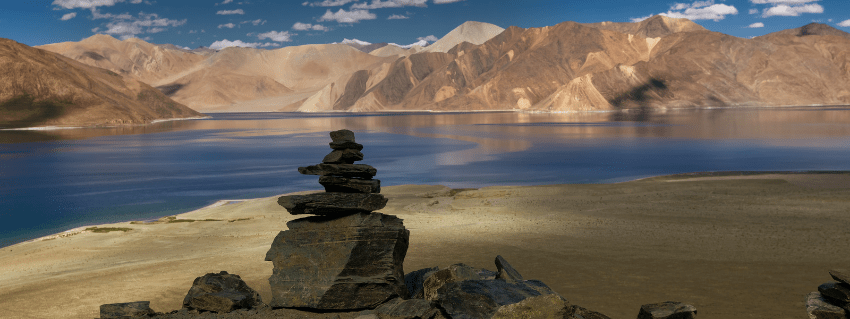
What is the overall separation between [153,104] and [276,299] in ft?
657

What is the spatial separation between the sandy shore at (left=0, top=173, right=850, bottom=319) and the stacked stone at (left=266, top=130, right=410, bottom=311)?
2.50 metres

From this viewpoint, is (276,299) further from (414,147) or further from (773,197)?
(414,147)

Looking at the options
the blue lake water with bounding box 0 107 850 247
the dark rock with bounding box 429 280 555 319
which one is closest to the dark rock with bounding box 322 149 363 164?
the dark rock with bounding box 429 280 555 319

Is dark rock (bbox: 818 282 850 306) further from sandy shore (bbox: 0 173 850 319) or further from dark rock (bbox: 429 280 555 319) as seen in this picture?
dark rock (bbox: 429 280 555 319)

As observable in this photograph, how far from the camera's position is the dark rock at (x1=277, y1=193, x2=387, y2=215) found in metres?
11.3

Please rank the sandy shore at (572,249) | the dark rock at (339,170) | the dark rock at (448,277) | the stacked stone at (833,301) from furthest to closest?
the sandy shore at (572,249) < the dark rock at (339,170) < the dark rock at (448,277) < the stacked stone at (833,301)

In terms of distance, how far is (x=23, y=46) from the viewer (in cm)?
16738

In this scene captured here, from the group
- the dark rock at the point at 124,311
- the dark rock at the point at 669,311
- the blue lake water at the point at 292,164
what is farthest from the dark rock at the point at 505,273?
the blue lake water at the point at 292,164

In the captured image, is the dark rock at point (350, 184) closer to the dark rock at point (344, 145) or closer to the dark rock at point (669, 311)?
the dark rock at point (344, 145)

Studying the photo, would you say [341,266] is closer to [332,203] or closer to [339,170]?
[332,203]

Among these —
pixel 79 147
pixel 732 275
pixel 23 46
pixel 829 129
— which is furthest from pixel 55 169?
pixel 23 46

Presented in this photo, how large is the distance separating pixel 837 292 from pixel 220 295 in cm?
1027

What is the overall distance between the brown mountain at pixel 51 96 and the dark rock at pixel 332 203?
148 meters

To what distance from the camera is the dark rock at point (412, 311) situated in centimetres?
993
